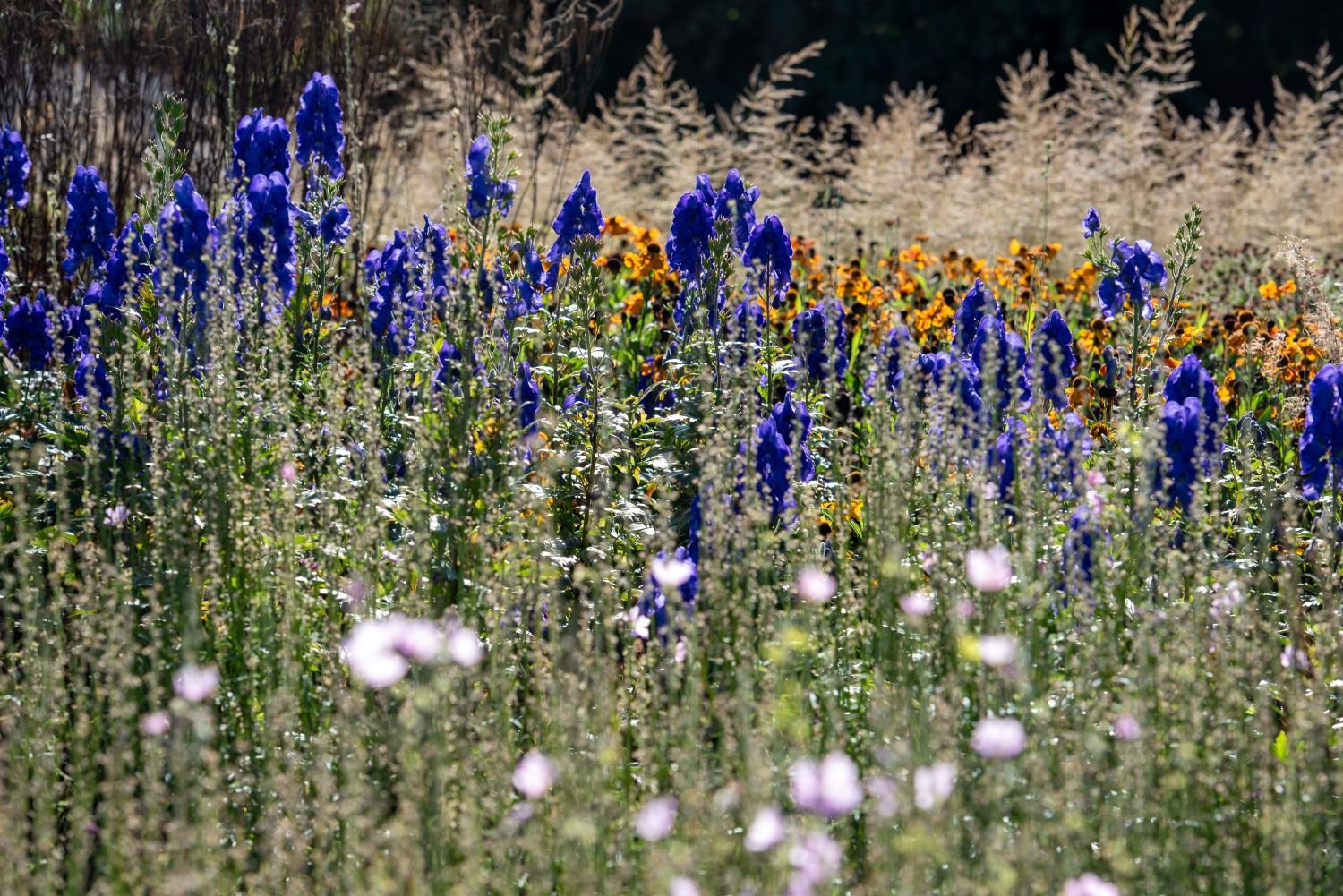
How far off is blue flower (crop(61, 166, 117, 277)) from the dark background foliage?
16.7 metres

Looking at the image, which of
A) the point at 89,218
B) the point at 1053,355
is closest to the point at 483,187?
the point at 89,218

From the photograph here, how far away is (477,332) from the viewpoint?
361 cm

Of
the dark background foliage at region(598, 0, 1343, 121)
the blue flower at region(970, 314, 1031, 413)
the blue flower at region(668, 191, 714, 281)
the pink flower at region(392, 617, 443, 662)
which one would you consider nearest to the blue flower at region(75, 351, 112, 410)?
the blue flower at region(668, 191, 714, 281)

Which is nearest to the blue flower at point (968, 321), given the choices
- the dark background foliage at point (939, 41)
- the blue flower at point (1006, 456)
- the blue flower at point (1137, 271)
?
the blue flower at point (1137, 271)

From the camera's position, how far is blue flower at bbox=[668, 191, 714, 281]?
4359 mm

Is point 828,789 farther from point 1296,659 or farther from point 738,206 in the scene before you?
point 738,206

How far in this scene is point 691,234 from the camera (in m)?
4.40

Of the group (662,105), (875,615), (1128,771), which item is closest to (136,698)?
(875,615)

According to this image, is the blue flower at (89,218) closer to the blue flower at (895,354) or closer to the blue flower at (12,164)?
the blue flower at (12,164)

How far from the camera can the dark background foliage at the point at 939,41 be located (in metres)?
20.7

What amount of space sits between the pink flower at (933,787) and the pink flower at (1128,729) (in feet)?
1.25

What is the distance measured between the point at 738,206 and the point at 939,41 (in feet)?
57.4

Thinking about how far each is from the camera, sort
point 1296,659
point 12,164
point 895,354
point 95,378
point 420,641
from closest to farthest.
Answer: point 420,641 → point 1296,659 → point 95,378 → point 895,354 → point 12,164

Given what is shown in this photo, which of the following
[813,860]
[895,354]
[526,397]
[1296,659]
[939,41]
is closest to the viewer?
[813,860]
